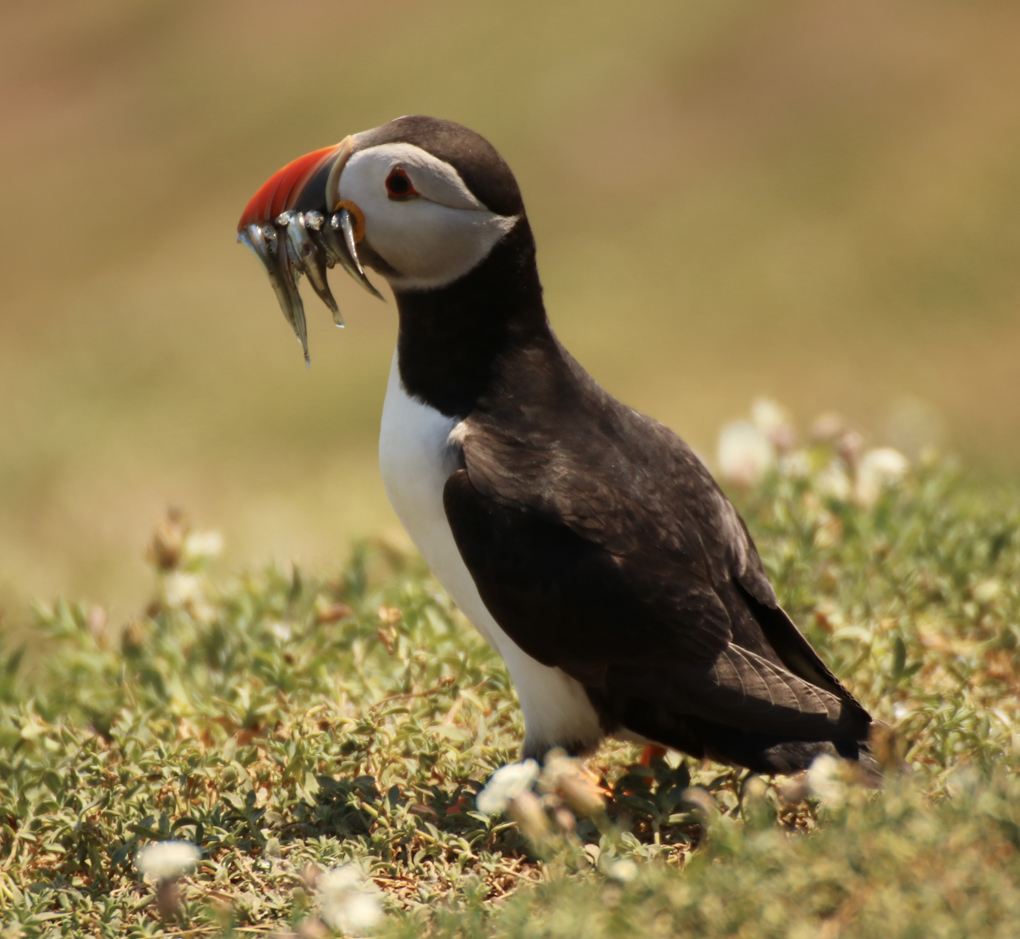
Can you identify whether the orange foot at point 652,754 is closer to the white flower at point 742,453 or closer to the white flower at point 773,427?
the white flower at point 742,453

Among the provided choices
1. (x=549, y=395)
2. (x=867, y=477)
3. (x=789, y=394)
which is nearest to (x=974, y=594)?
(x=867, y=477)

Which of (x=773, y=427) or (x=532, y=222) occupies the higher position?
(x=532, y=222)

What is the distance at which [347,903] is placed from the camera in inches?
90.9

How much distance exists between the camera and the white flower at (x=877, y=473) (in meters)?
4.45

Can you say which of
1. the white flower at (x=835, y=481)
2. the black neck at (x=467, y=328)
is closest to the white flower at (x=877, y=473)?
the white flower at (x=835, y=481)

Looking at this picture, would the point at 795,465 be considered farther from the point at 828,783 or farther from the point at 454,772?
the point at 828,783

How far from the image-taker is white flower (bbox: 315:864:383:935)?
2.29m

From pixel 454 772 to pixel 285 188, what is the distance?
157cm

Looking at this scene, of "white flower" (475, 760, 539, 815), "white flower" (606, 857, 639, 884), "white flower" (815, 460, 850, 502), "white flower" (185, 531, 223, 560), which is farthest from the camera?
"white flower" (815, 460, 850, 502)

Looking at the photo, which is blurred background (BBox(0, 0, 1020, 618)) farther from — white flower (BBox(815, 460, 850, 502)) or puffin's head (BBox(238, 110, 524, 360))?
puffin's head (BBox(238, 110, 524, 360))

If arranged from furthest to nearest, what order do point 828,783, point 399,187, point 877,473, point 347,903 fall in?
point 877,473 → point 399,187 → point 828,783 → point 347,903

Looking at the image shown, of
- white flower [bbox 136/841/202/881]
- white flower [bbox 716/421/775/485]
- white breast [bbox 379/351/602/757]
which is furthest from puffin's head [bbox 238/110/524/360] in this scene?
white flower [bbox 716/421/775/485]

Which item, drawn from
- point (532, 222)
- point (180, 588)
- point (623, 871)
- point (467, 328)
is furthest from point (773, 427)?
point (532, 222)

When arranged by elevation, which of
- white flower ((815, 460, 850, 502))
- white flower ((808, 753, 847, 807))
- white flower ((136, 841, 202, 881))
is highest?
white flower ((815, 460, 850, 502))
